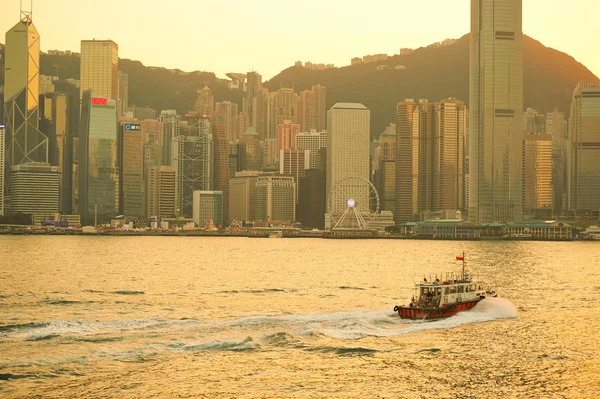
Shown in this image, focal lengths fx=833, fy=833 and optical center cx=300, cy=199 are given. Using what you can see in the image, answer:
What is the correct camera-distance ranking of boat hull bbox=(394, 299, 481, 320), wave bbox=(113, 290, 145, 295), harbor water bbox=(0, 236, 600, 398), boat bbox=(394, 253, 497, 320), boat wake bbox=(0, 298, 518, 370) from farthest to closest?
1. wave bbox=(113, 290, 145, 295)
2. boat bbox=(394, 253, 497, 320)
3. boat hull bbox=(394, 299, 481, 320)
4. boat wake bbox=(0, 298, 518, 370)
5. harbor water bbox=(0, 236, 600, 398)

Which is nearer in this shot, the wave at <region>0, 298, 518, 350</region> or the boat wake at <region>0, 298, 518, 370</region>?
the boat wake at <region>0, 298, 518, 370</region>

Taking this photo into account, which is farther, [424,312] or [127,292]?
[127,292]

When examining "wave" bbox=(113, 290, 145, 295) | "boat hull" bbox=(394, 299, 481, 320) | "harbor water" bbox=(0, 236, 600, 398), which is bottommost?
"harbor water" bbox=(0, 236, 600, 398)

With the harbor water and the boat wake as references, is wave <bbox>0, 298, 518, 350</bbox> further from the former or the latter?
the harbor water

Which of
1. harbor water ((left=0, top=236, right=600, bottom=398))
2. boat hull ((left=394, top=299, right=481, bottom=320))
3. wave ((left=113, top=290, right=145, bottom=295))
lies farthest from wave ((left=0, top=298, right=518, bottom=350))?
wave ((left=113, top=290, right=145, bottom=295))

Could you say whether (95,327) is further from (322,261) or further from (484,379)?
(322,261)

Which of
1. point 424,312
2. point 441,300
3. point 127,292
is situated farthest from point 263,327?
point 127,292

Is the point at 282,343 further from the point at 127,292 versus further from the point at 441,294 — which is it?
the point at 127,292

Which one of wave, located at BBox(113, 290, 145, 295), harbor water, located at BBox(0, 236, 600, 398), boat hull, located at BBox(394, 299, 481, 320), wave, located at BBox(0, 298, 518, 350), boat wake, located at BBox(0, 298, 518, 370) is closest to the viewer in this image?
harbor water, located at BBox(0, 236, 600, 398)

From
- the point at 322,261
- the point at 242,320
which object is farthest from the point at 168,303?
the point at 322,261
